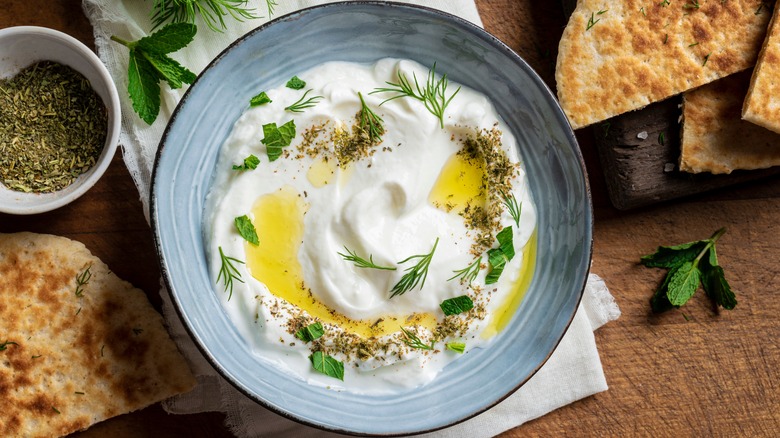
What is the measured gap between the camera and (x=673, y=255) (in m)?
3.07

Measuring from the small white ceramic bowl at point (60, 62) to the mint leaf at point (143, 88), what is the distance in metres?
0.07

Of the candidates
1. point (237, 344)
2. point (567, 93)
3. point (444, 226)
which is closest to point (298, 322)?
point (237, 344)

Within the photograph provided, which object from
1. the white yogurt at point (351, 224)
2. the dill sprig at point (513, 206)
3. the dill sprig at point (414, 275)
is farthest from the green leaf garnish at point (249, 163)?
the dill sprig at point (513, 206)

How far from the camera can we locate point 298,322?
101 inches

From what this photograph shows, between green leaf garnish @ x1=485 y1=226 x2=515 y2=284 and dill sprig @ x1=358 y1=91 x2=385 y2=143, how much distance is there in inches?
22.9

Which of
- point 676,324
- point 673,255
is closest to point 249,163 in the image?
point 673,255

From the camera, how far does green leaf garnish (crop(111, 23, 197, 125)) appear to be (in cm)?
262

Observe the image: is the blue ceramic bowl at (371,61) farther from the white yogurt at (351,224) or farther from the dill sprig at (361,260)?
the dill sprig at (361,260)

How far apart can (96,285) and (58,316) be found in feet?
0.62

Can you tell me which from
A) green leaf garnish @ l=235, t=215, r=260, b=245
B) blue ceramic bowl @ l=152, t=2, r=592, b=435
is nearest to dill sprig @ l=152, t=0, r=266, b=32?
blue ceramic bowl @ l=152, t=2, r=592, b=435

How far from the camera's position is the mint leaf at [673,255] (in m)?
3.06

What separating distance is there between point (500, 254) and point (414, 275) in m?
0.35

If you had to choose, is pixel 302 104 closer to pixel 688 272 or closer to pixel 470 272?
pixel 470 272

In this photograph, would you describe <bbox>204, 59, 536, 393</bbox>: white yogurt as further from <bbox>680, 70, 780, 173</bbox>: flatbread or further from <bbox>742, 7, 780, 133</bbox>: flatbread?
<bbox>742, 7, 780, 133</bbox>: flatbread
